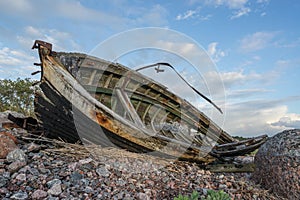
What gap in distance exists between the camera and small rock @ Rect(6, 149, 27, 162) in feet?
10.9

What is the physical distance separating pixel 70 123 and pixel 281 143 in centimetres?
302

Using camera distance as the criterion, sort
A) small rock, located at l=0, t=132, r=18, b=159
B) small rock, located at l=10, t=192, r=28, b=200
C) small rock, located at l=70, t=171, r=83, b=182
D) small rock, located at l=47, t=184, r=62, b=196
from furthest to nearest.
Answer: small rock, located at l=0, t=132, r=18, b=159 → small rock, located at l=70, t=171, r=83, b=182 → small rock, located at l=47, t=184, r=62, b=196 → small rock, located at l=10, t=192, r=28, b=200

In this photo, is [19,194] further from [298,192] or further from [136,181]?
[298,192]

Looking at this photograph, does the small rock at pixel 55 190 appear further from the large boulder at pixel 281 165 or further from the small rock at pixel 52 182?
the large boulder at pixel 281 165

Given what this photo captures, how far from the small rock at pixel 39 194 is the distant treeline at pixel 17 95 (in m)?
10.2

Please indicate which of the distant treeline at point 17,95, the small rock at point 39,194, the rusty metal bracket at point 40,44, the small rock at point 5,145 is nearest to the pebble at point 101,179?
the small rock at point 39,194

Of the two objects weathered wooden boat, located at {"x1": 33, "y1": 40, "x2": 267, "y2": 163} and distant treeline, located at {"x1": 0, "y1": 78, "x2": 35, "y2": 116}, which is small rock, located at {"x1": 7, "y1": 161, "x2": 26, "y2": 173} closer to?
weathered wooden boat, located at {"x1": 33, "y1": 40, "x2": 267, "y2": 163}

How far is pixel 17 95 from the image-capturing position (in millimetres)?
12594

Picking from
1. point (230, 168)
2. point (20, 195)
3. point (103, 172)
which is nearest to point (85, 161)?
point (103, 172)

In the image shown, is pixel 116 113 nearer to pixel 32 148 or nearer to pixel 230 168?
pixel 32 148

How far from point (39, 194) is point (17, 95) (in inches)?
435

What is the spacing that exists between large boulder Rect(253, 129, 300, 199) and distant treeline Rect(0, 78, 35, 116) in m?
10.6

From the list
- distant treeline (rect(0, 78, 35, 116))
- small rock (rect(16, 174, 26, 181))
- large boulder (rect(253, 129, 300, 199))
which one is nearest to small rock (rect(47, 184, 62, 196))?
small rock (rect(16, 174, 26, 181))

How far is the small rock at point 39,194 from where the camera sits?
2764 millimetres
